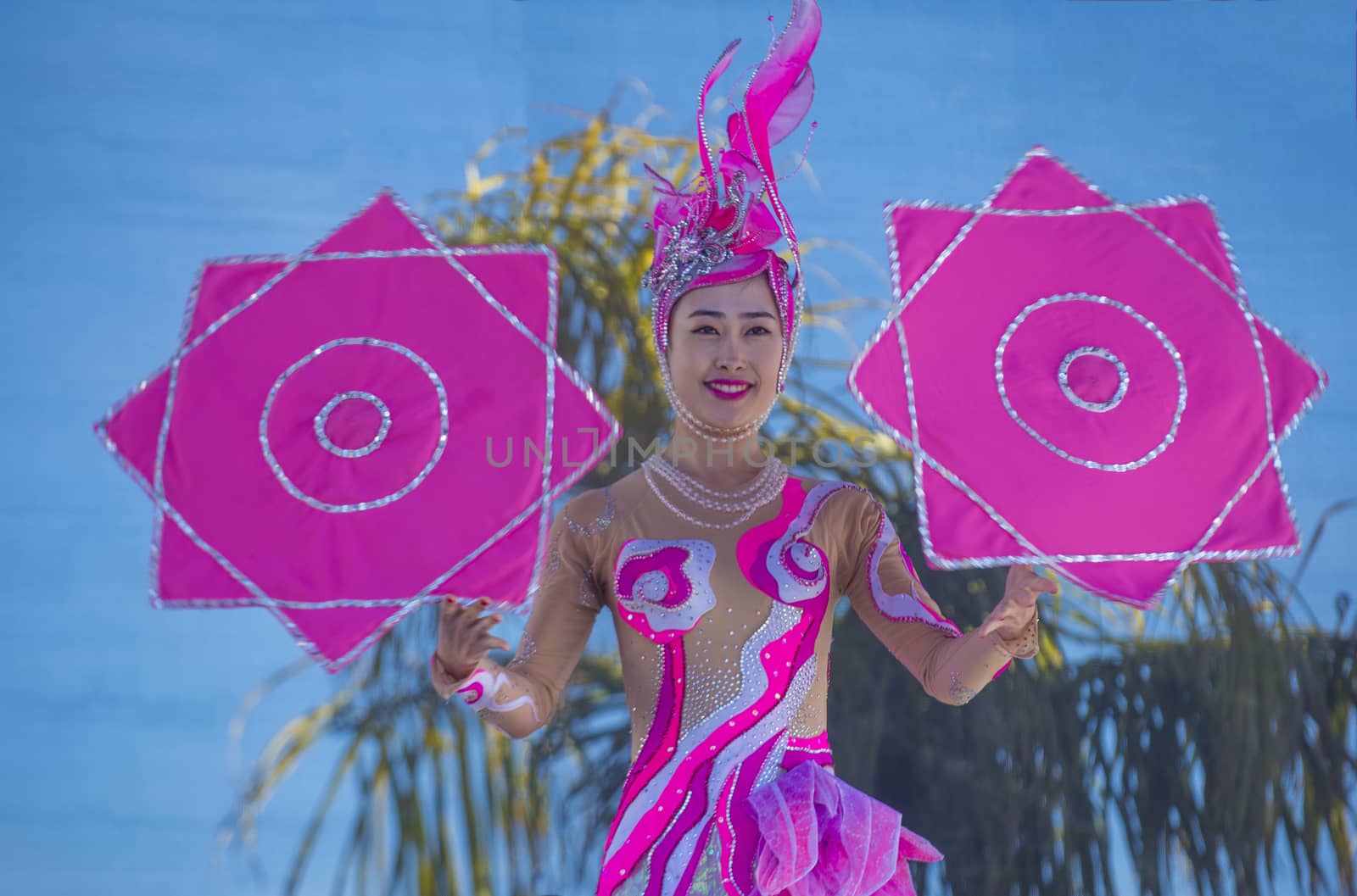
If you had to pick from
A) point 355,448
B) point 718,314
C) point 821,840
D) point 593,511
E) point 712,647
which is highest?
point 718,314

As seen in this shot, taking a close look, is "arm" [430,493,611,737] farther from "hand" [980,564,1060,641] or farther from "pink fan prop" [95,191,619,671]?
"hand" [980,564,1060,641]

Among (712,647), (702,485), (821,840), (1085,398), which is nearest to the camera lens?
(821,840)

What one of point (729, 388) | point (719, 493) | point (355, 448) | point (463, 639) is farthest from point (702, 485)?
point (355, 448)

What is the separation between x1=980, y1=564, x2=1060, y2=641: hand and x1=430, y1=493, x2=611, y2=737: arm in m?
0.50

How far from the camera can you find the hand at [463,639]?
1.57 meters

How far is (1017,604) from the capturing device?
62.6 inches

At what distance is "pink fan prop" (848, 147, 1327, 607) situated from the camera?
6.95ft

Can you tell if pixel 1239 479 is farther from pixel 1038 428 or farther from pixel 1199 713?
pixel 1199 713

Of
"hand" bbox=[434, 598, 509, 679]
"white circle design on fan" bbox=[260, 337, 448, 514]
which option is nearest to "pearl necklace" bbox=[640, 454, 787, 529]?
"hand" bbox=[434, 598, 509, 679]

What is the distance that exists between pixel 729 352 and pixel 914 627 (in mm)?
410

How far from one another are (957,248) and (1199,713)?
3.47 feet

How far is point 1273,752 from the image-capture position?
102 inches

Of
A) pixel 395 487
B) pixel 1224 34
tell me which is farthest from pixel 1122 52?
pixel 395 487

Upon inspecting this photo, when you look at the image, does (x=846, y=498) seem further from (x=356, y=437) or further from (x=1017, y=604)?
(x=356, y=437)
